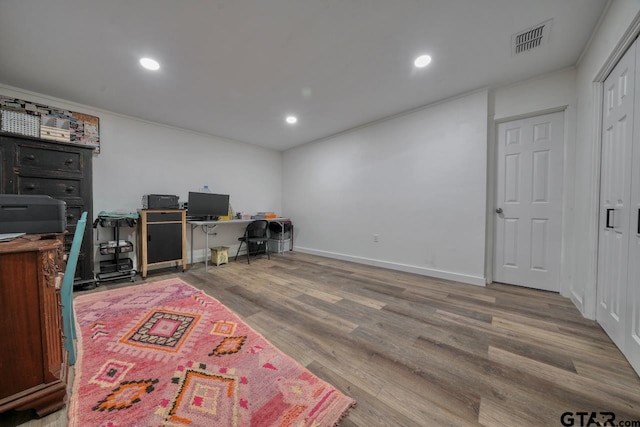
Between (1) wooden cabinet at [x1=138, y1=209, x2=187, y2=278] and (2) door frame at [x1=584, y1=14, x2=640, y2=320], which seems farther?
(1) wooden cabinet at [x1=138, y1=209, x2=187, y2=278]

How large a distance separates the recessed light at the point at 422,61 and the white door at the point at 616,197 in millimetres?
1317

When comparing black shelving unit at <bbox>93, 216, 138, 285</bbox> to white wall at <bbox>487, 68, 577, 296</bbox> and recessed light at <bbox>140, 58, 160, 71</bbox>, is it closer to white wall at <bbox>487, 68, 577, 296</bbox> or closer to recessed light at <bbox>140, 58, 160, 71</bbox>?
recessed light at <bbox>140, 58, 160, 71</bbox>

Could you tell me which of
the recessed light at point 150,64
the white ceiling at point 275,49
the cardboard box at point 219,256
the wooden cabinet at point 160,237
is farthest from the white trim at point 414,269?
the recessed light at point 150,64

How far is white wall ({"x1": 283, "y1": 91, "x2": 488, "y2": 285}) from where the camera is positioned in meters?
2.87

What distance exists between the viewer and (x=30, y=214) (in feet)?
4.42

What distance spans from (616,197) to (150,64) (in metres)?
4.22

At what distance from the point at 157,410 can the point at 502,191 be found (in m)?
3.82

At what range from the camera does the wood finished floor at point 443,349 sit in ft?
3.60

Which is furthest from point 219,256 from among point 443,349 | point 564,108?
point 564,108

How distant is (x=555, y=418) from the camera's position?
1.04 metres

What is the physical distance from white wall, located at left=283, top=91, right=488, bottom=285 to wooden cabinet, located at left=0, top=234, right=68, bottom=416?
3561 mm

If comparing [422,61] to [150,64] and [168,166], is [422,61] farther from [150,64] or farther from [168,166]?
[168,166]

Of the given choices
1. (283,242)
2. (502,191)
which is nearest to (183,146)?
(283,242)

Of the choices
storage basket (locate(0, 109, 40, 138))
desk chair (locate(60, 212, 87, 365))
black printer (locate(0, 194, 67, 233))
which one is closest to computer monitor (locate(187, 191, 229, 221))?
storage basket (locate(0, 109, 40, 138))
